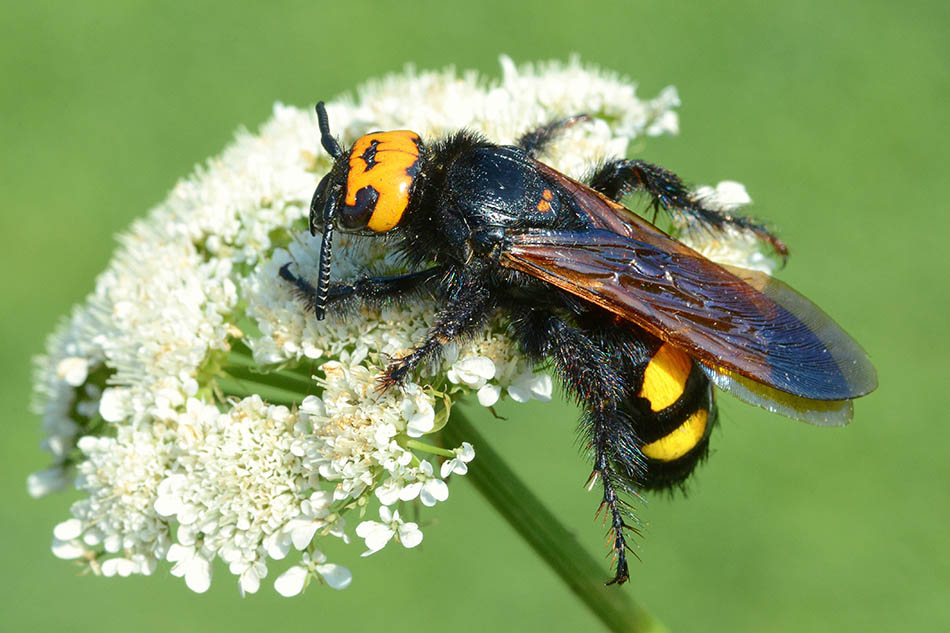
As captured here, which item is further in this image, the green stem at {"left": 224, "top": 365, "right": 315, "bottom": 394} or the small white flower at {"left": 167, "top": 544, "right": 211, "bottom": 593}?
the green stem at {"left": 224, "top": 365, "right": 315, "bottom": 394}

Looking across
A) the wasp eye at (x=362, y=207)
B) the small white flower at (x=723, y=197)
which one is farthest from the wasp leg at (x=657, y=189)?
the wasp eye at (x=362, y=207)

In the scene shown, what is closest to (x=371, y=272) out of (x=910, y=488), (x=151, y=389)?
(x=151, y=389)

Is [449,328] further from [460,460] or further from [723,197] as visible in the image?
[723,197]

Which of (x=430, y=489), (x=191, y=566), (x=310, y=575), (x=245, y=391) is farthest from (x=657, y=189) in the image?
(x=191, y=566)

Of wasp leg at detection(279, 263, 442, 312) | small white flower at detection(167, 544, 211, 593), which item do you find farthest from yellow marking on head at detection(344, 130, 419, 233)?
small white flower at detection(167, 544, 211, 593)

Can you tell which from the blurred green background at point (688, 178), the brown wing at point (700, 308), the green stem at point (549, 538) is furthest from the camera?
the blurred green background at point (688, 178)

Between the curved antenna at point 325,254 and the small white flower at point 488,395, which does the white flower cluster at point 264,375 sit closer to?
the small white flower at point 488,395

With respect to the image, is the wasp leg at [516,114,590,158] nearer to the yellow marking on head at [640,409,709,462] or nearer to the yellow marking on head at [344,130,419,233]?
the yellow marking on head at [344,130,419,233]

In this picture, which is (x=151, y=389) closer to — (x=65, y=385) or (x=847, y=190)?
(x=65, y=385)
